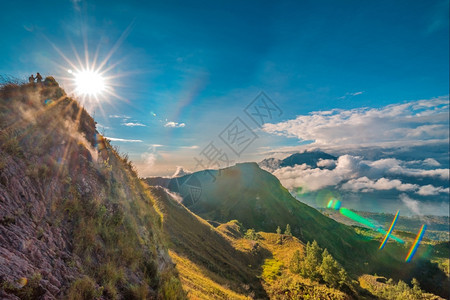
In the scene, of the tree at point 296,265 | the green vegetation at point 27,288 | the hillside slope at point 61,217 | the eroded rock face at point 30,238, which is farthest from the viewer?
the tree at point 296,265

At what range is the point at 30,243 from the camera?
548 centimetres

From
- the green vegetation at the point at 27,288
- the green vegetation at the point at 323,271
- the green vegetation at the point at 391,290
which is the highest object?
the green vegetation at the point at 27,288

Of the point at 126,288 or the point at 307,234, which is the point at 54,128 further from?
the point at 307,234

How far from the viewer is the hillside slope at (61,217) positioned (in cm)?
525

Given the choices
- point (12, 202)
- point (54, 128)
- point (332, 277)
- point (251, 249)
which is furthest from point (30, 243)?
point (251, 249)

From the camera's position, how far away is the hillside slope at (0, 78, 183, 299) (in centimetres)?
525

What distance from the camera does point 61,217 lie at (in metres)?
7.25

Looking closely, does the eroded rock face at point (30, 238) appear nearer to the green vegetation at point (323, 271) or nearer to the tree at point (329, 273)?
the tree at point (329, 273)

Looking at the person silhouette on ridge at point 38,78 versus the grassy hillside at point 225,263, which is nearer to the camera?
the person silhouette on ridge at point 38,78

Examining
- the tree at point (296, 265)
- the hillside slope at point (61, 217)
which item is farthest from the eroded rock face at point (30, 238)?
the tree at point (296, 265)

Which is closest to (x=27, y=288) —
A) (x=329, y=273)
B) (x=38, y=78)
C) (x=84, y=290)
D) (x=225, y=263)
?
(x=84, y=290)

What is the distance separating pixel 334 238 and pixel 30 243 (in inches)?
8449

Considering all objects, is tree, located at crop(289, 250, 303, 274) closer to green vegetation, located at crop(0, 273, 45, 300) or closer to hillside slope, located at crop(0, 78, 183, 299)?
hillside slope, located at crop(0, 78, 183, 299)

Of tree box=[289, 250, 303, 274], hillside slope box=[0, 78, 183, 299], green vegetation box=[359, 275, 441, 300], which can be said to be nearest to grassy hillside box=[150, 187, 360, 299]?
tree box=[289, 250, 303, 274]
